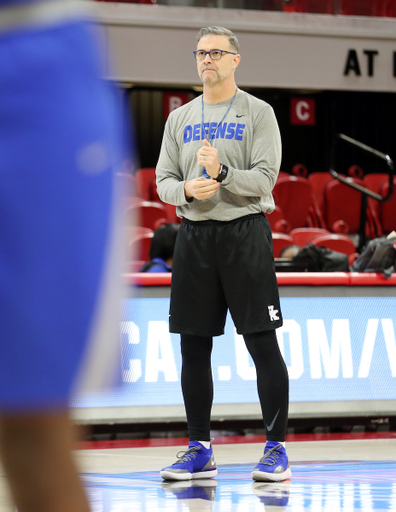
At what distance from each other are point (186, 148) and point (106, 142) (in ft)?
6.53

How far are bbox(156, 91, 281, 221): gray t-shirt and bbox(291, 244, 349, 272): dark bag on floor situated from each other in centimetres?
153

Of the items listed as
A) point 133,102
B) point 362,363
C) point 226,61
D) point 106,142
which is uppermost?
point 133,102

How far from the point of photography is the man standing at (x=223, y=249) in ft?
8.83

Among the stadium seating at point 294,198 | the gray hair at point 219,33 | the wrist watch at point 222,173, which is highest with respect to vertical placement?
the gray hair at point 219,33

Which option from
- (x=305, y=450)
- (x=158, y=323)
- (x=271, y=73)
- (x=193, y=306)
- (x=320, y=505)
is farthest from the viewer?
(x=271, y=73)

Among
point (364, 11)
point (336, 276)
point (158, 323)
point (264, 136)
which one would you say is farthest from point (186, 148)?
point (364, 11)

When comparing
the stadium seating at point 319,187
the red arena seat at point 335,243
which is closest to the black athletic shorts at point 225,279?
the red arena seat at point 335,243

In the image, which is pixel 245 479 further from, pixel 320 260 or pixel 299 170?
pixel 299 170

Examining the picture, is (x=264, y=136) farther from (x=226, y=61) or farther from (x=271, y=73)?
(x=271, y=73)

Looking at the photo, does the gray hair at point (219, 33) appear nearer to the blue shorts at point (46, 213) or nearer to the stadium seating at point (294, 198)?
the blue shorts at point (46, 213)

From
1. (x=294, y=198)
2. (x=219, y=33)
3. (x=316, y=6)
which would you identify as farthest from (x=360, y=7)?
(x=219, y=33)

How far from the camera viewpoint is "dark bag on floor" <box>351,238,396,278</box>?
4035 mm

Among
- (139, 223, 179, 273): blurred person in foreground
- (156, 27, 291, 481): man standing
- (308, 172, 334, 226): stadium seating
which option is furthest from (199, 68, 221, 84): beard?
(308, 172, 334, 226): stadium seating

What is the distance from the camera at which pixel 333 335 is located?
12.5ft
